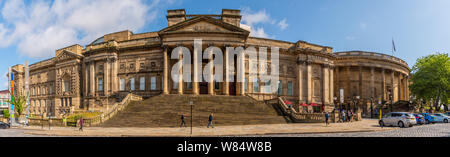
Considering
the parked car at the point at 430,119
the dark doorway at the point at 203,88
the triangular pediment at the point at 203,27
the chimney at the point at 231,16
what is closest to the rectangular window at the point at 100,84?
the triangular pediment at the point at 203,27

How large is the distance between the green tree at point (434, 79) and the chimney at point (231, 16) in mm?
33998

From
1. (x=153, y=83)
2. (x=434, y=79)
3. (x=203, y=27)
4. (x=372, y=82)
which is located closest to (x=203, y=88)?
(x=153, y=83)

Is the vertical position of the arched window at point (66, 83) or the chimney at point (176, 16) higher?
the chimney at point (176, 16)

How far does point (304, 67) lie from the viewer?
49062 millimetres

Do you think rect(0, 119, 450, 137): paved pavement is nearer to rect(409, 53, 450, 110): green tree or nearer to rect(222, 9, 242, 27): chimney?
rect(222, 9, 242, 27): chimney

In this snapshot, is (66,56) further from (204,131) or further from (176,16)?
(204,131)

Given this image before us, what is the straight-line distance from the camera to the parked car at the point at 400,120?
25.3 m

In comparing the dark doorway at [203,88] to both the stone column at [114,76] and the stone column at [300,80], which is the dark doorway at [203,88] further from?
the stone column at [300,80]

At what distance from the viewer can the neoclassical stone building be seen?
135ft

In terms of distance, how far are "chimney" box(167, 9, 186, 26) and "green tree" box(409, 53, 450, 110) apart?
42.4 meters

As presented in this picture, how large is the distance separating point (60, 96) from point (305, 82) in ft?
152

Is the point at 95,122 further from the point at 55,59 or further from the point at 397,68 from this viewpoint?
the point at 397,68

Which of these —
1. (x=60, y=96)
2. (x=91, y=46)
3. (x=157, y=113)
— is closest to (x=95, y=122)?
(x=157, y=113)

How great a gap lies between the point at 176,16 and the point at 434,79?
45395 mm
